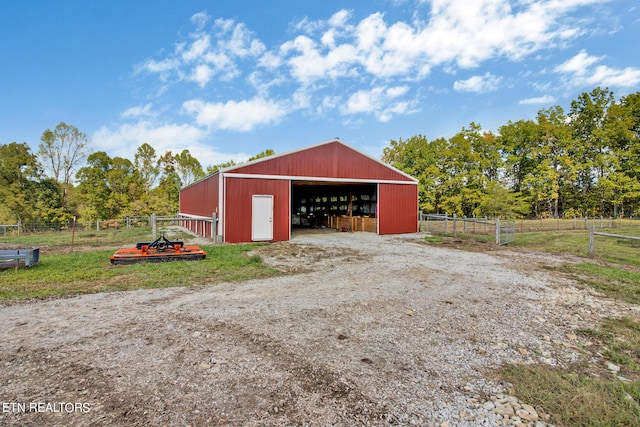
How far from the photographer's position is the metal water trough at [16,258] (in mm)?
6422

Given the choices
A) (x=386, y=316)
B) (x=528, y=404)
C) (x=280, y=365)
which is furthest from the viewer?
(x=386, y=316)

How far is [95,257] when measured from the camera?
791 cm

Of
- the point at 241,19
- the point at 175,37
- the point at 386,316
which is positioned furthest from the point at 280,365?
the point at 175,37

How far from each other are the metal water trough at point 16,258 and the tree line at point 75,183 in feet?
76.5

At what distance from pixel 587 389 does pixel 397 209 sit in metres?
13.5

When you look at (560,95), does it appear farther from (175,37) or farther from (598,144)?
(175,37)

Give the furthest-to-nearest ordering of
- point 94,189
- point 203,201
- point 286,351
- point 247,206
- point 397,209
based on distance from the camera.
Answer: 1. point 94,189
2. point 397,209
3. point 203,201
4. point 247,206
5. point 286,351

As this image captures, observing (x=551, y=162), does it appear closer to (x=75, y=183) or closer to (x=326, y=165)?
(x=326, y=165)

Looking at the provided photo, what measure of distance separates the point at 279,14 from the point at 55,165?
93.5ft

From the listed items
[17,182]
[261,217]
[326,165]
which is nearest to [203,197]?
[261,217]

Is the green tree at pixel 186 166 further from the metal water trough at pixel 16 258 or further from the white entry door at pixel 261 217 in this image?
the metal water trough at pixel 16 258

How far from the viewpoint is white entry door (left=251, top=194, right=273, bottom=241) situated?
1233cm

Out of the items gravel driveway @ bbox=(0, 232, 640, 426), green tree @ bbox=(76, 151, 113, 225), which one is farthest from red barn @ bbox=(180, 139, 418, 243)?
green tree @ bbox=(76, 151, 113, 225)

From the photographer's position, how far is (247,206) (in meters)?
12.2
